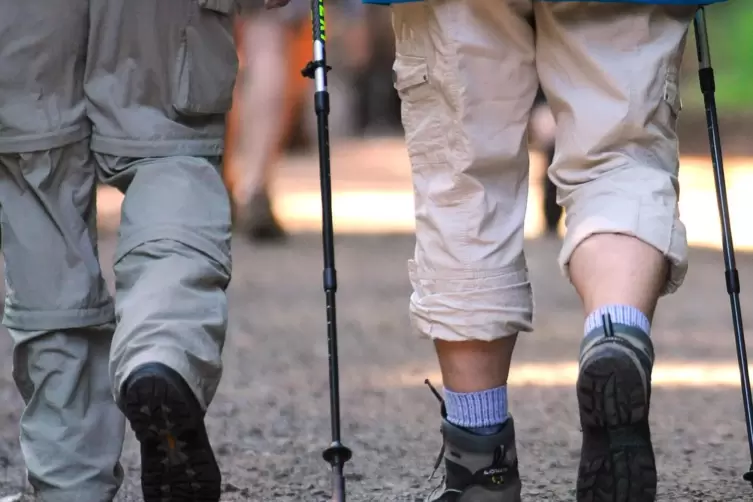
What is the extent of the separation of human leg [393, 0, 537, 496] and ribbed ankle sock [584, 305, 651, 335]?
0.40 metres

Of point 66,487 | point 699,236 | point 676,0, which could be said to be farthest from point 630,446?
point 699,236

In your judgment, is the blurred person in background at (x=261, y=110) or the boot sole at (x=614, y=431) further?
the blurred person in background at (x=261, y=110)

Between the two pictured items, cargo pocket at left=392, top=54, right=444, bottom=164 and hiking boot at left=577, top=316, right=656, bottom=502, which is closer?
hiking boot at left=577, top=316, right=656, bottom=502

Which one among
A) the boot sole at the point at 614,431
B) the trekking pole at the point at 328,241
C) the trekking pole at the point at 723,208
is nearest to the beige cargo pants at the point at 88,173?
the trekking pole at the point at 328,241

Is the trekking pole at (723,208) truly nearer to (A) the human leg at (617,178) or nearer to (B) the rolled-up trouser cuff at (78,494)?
(A) the human leg at (617,178)

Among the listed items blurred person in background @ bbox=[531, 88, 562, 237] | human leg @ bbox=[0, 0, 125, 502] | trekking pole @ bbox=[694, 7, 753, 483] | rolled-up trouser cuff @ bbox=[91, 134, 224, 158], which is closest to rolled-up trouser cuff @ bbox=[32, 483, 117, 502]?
human leg @ bbox=[0, 0, 125, 502]

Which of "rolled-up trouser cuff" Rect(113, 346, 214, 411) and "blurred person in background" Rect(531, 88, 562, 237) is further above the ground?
"blurred person in background" Rect(531, 88, 562, 237)

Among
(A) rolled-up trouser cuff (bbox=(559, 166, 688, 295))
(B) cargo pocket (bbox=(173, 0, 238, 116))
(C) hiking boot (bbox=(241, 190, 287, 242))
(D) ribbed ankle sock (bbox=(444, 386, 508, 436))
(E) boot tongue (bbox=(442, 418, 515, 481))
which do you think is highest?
(C) hiking boot (bbox=(241, 190, 287, 242))

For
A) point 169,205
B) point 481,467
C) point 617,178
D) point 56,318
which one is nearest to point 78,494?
point 56,318

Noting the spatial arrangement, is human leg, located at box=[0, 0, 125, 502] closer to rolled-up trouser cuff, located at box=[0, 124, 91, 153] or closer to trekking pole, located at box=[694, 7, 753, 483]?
rolled-up trouser cuff, located at box=[0, 124, 91, 153]

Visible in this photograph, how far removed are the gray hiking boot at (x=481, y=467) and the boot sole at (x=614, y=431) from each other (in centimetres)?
52

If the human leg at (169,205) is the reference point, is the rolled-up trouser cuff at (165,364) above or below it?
below

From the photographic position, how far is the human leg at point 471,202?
3.12 meters

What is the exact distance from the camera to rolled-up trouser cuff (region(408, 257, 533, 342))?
315 centimetres
